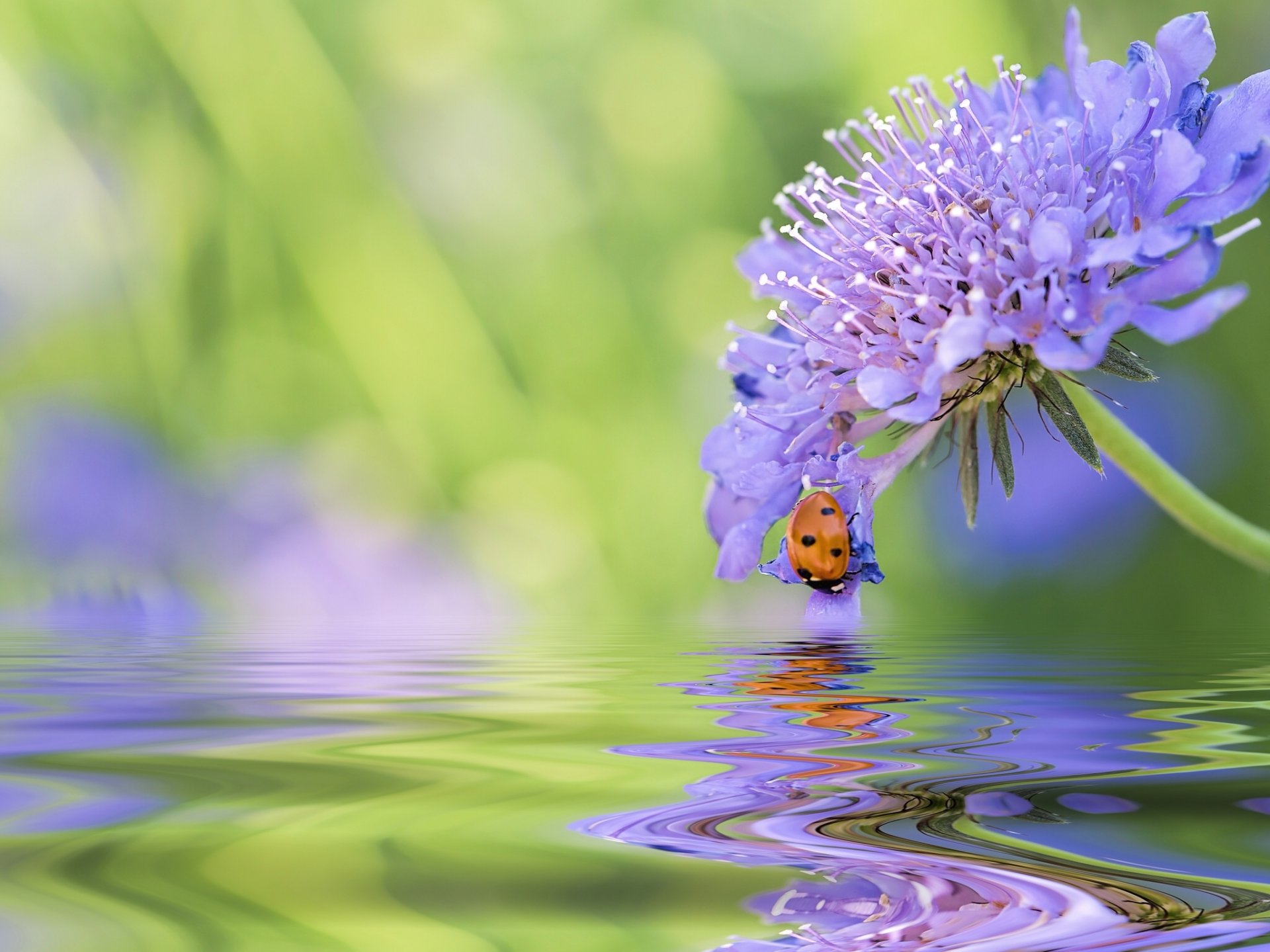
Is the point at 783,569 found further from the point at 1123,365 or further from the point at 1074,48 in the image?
the point at 1074,48

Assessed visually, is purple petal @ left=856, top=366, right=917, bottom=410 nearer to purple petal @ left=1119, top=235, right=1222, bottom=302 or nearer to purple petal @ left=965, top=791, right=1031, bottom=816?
purple petal @ left=1119, top=235, right=1222, bottom=302

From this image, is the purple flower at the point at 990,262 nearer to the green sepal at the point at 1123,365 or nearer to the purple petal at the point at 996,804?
the green sepal at the point at 1123,365

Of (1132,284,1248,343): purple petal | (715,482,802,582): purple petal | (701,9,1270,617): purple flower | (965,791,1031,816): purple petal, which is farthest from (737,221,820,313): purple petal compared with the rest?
(965,791,1031,816): purple petal

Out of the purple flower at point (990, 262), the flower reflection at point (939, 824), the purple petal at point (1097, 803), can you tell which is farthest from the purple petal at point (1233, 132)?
the purple petal at point (1097, 803)

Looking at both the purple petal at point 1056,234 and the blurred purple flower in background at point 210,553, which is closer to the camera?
the purple petal at point 1056,234

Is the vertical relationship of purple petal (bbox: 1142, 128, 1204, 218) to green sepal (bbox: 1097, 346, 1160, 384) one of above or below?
above

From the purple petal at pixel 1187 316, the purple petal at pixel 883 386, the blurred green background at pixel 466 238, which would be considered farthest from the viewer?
the blurred green background at pixel 466 238

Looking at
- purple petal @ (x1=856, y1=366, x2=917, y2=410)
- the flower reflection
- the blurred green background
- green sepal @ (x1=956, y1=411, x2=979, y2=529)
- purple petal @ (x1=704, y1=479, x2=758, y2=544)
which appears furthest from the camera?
the blurred green background

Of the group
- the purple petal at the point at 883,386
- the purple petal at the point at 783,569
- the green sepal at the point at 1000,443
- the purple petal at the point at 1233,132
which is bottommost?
the purple petal at the point at 783,569
